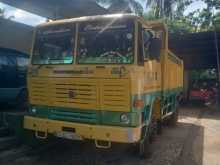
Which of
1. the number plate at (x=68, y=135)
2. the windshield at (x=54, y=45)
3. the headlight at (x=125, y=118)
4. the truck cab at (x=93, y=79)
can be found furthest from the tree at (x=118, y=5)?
the headlight at (x=125, y=118)

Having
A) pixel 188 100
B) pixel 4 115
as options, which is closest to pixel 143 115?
pixel 4 115

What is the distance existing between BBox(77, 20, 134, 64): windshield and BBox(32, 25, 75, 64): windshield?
9.2 inches

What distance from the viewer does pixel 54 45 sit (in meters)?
6.00

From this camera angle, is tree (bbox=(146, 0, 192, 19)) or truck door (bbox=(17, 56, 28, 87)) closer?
truck door (bbox=(17, 56, 28, 87))

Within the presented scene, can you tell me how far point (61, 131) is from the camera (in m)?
5.73

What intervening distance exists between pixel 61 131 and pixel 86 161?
0.92 meters

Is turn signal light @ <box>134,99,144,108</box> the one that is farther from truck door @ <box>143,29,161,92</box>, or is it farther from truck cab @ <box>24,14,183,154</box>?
truck door @ <box>143,29,161,92</box>

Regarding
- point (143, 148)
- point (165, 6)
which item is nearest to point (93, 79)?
point (143, 148)

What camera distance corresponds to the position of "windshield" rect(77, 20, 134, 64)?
17.7ft

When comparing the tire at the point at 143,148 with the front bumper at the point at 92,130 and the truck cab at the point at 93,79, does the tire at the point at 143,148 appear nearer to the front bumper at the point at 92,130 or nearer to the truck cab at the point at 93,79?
the truck cab at the point at 93,79

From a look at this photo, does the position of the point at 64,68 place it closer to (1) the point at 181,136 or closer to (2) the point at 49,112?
(2) the point at 49,112

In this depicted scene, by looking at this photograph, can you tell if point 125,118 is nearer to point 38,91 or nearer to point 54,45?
point 38,91

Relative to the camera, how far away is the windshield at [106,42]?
5410 mm

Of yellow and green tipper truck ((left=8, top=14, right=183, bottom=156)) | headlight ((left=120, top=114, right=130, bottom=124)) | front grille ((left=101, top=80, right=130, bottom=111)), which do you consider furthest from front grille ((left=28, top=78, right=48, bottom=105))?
headlight ((left=120, top=114, right=130, bottom=124))
